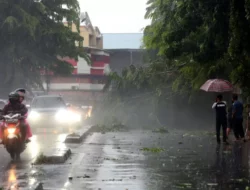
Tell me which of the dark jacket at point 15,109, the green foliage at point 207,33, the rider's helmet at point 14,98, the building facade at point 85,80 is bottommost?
the building facade at point 85,80

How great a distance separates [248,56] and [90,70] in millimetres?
57744

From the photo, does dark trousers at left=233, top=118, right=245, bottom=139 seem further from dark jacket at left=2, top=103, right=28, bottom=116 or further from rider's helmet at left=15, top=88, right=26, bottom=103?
dark jacket at left=2, top=103, right=28, bottom=116

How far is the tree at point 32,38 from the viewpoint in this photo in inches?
1890

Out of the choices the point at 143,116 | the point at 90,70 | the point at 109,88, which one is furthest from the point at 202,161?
the point at 90,70

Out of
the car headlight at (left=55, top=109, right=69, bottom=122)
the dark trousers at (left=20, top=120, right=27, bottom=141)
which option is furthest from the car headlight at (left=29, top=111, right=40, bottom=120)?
the dark trousers at (left=20, top=120, right=27, bottom=141)

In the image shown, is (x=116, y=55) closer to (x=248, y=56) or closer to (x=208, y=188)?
(x=248, y=56)

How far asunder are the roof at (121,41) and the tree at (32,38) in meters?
29.0

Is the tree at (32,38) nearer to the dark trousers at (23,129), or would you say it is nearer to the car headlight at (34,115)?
the car headlight at (34,115)

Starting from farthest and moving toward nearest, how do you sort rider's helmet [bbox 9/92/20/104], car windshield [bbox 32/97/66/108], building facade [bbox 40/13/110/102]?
building facade [bbox 40/13/110/102] → car windshield [bbox 32/97/66/108] → rider's helmet [bbox 9/92/20/104]

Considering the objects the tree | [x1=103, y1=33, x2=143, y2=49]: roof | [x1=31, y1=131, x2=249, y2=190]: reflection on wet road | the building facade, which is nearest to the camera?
[x1=31, y1=131, x2=249, y2=190]: reflection on wet road

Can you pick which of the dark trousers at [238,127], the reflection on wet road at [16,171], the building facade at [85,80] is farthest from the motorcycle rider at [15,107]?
the building facade at [85,80]

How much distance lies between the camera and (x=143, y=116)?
37812 mm

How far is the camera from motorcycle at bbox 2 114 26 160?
50.6ft

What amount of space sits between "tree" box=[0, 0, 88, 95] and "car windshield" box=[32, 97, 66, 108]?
16209 millimetres
